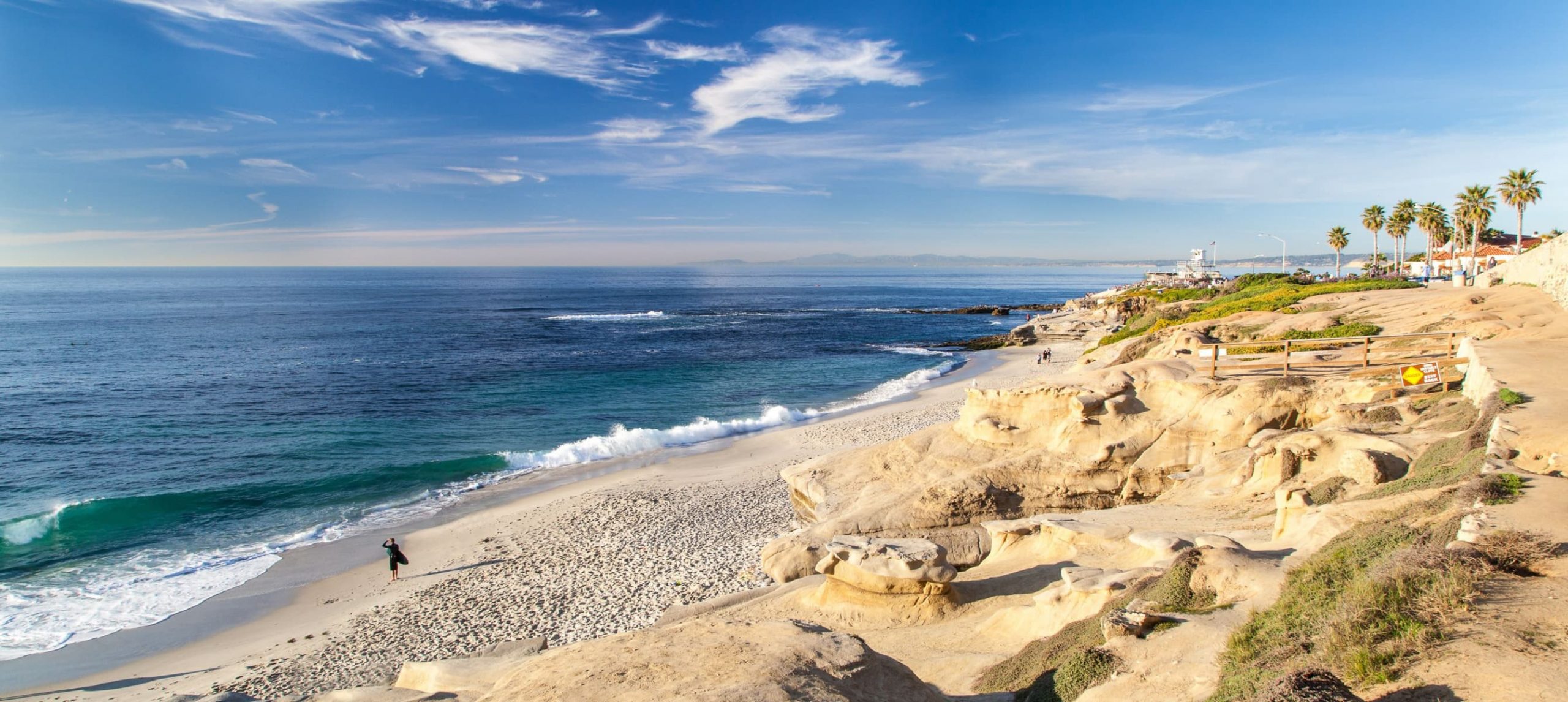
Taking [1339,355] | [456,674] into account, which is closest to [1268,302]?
[1339,355]

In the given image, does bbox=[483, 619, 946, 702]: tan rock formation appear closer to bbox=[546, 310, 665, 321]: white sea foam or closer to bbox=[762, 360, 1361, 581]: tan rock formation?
bbox=[762, 360, 1361, 581]: tan rock formation

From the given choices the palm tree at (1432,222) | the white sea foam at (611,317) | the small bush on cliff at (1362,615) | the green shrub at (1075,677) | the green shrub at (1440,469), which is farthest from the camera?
the white sea foam at (611,317)

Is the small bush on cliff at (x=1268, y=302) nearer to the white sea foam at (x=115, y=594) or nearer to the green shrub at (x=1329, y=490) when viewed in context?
the green shrub at (x=1329, y=490)

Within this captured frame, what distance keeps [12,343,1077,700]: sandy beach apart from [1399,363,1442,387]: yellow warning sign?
15221 millimetres

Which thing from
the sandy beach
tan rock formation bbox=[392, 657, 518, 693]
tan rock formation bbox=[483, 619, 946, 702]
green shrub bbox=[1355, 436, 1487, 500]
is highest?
green shrub bbox=[1355, 436, 1487, 500]

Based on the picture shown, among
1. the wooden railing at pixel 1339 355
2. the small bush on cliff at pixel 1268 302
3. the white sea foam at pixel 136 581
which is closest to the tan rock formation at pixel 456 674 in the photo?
the white sea foam at pixel 136 581

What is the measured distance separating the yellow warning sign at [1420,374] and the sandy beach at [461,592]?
1522 centimetres

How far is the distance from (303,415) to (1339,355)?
43.1 metres

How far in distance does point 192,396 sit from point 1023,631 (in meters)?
47.3

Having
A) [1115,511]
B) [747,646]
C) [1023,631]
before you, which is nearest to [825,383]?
[1115,511]

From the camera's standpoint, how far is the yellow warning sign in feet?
53.2

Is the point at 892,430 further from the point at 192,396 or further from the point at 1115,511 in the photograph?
the point at 192,396

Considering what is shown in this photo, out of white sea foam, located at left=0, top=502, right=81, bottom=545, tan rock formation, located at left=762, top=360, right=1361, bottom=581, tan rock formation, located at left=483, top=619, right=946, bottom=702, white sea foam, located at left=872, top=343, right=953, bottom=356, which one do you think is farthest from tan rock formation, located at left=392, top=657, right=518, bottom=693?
white sea foam, located at left=872, top=343, right=953, bottom=356

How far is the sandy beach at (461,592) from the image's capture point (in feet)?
49.2
